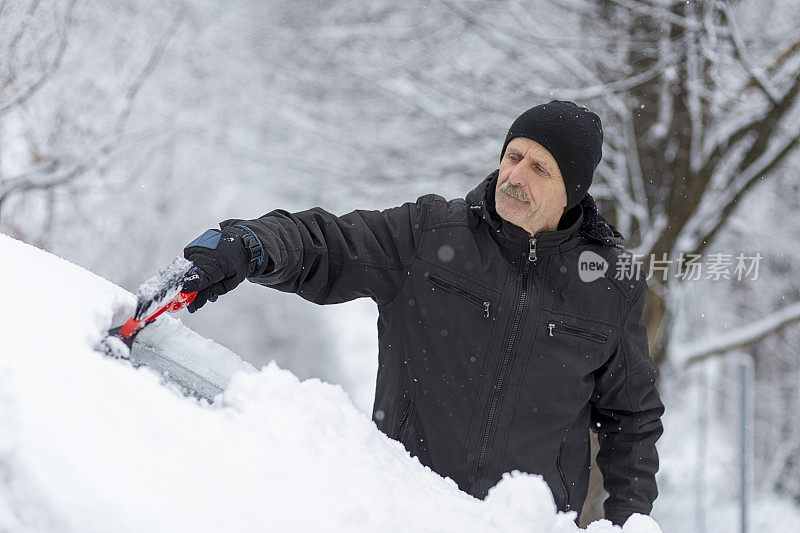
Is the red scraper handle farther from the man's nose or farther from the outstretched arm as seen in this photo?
the man's nose

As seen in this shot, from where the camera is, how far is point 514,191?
2262mm

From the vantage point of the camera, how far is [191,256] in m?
1.67

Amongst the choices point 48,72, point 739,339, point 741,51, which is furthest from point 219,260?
point 739,339

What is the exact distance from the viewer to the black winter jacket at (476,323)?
2262mm

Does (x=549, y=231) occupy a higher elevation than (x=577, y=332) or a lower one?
higher

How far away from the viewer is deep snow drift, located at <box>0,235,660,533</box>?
3.22ft

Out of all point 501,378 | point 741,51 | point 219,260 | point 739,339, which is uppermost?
point 741,51

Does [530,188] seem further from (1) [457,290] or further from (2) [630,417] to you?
(2) [630,417]

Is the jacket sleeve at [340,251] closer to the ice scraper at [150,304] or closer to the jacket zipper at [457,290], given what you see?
the jacket zipper at [457,290]

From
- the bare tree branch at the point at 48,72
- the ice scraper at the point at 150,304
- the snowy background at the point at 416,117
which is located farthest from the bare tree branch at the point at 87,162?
the ice scraper at the point at 150,304

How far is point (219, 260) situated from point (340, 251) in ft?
1.85

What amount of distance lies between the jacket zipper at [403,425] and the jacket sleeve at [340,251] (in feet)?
1.16

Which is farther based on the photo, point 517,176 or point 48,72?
point 48,72

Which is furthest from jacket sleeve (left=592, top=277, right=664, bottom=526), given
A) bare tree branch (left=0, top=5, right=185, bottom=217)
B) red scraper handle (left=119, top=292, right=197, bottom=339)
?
bare tree branch (left=0, top=5, right=185, bottom=217)
